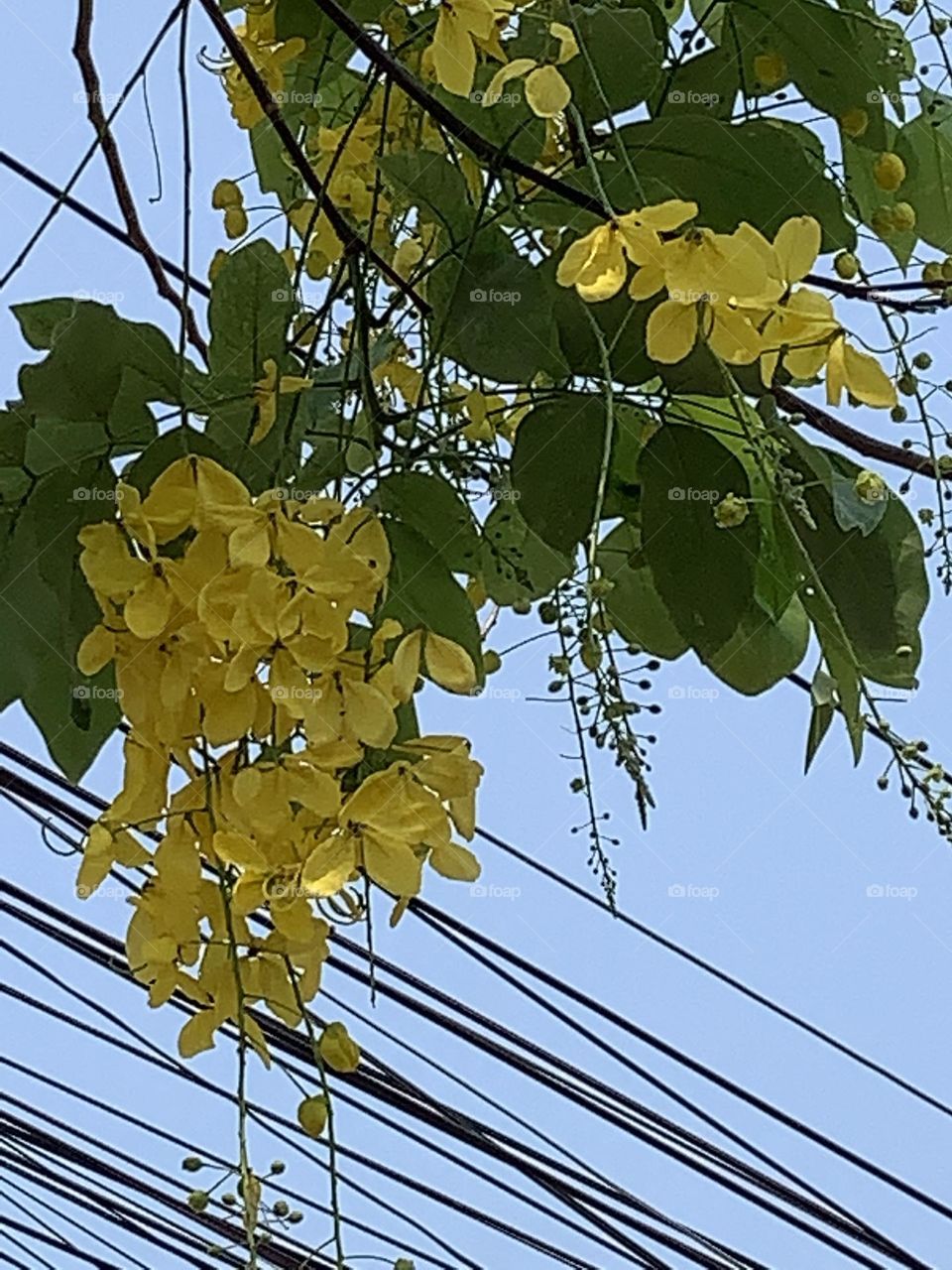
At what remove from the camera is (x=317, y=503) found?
35 centimetres

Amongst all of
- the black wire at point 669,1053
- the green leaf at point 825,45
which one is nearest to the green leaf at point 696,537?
the green leaf at point 825,45

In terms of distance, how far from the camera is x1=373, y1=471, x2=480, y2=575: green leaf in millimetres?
400

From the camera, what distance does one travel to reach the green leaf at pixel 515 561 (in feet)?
1.46

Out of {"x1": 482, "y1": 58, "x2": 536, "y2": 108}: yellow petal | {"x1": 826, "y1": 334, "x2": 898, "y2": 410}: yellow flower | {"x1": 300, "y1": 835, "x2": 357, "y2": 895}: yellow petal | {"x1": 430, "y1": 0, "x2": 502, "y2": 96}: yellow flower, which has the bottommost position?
{"x1": 300, "y1": 835, "x2": 357, "y2": 895}: yellow petal

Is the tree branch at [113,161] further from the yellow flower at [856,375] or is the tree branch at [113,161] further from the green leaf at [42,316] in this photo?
the yellow flower at [856,375]

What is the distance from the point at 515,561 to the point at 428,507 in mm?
61

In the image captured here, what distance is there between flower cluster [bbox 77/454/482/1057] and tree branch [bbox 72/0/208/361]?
0.15 meters

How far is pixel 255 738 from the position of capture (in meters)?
0.35

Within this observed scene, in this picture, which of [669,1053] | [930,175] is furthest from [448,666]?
[669,1053]

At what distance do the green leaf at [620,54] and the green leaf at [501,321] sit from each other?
5 centimetres

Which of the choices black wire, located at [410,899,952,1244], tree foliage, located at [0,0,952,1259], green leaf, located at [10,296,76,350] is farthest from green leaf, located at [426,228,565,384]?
black wire, located at [410,899,952,1244]

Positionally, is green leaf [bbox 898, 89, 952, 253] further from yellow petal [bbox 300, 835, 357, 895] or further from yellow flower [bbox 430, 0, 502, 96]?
yellow petal [bbox 300, 835, 357, 895]

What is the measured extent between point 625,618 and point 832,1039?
35cm

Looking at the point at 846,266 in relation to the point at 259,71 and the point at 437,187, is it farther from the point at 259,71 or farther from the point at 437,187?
the point at 259,71
